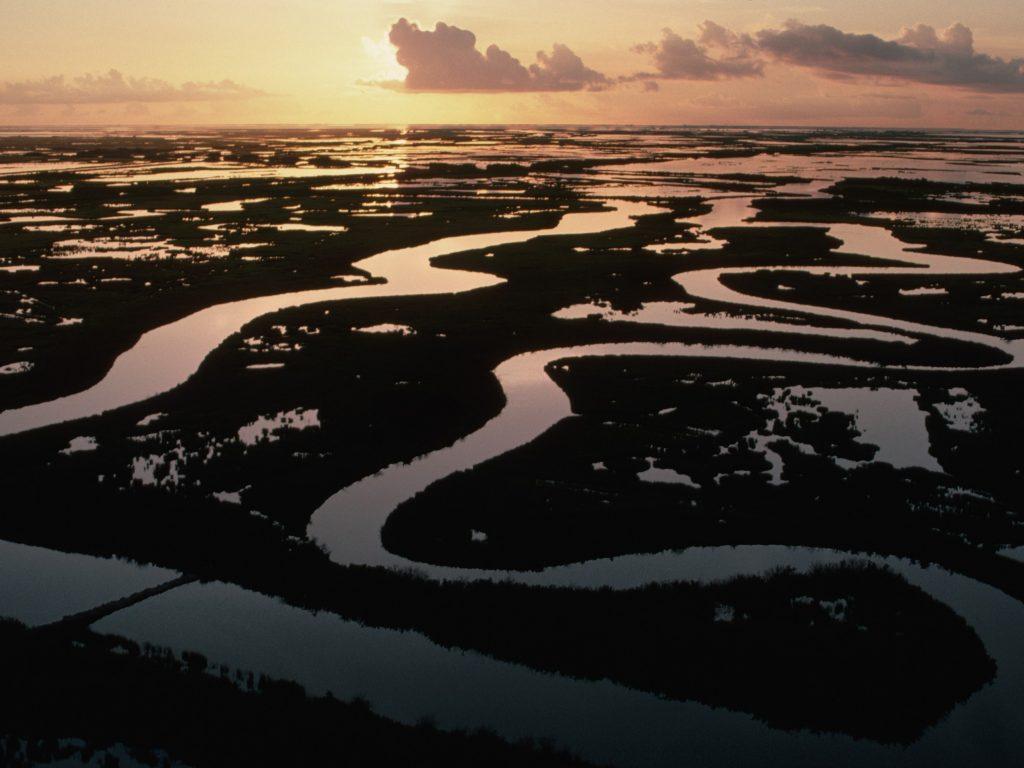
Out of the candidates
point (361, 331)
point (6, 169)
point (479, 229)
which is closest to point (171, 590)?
point (361, 331)

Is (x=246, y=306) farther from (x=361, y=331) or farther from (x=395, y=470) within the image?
(x=395, y=470)

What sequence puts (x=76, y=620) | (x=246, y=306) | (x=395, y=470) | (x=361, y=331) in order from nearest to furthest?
(x=76, y=620)
(x=395, y=470)
(x=361, y=331)
(x=246, y=306)

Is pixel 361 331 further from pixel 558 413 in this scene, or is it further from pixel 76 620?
pixel 76 620

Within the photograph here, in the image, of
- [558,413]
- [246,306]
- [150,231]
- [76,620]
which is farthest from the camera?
[150,231]

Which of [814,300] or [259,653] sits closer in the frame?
[259,653]

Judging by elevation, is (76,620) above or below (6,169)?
below

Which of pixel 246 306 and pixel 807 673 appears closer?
pixel 807 673

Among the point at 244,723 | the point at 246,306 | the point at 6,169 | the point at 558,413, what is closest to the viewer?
the point at 244,723

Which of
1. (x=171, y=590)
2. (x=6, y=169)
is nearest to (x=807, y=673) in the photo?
(x=171, y=590)

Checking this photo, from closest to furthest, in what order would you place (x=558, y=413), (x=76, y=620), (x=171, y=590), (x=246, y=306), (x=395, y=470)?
(x=76, y=620) < (x=171, y=590) < (x=395, y=470) < (x=558, y=413) < (x=246, y=306)
